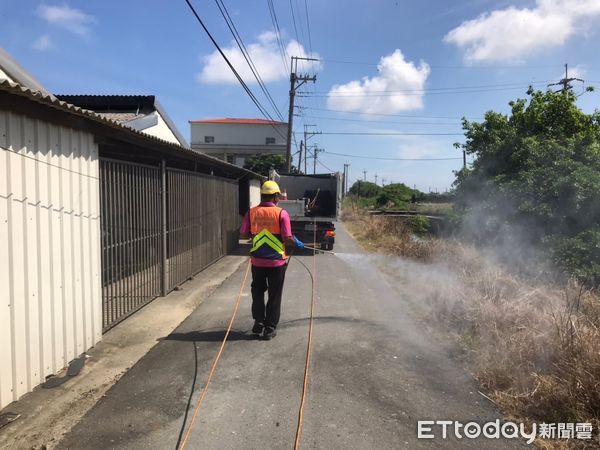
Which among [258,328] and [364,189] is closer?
[258,328]

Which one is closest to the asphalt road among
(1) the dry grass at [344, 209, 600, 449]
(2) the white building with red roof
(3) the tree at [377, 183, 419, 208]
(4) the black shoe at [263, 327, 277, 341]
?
(4) the black shoe at [263, 327, 277, 341]

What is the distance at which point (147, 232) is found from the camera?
7473mm

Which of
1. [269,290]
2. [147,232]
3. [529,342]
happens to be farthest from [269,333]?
[147,232]

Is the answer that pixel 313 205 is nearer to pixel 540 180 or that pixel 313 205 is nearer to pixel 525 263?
pixel 540 180

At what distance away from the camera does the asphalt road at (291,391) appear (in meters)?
3.36

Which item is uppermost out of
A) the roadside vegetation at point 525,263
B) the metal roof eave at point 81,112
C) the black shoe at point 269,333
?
the metal roof eave at point 81,112

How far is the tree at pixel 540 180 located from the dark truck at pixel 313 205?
13.7ft

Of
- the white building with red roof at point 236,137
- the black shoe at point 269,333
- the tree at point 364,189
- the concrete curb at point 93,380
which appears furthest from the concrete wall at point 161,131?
the tree at point 364,189

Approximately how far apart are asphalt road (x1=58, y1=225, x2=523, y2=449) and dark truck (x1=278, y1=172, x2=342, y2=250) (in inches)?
314

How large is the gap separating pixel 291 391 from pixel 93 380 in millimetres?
1855

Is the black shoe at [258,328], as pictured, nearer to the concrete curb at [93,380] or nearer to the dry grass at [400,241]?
the concrete curb at [93,380]

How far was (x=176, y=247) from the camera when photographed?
8836mm

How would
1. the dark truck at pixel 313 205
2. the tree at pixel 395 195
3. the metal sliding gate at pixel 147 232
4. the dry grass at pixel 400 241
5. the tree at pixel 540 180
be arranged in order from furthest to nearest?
1. the tree at pixel 395 195
2. the dark truck at pixel 313 205
3. the dry grass at pixel 400 241
4. the tree at pixel 540 180
5. the metal sliding gate at pixel 147 232

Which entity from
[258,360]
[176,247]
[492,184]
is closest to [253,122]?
[492,184]
